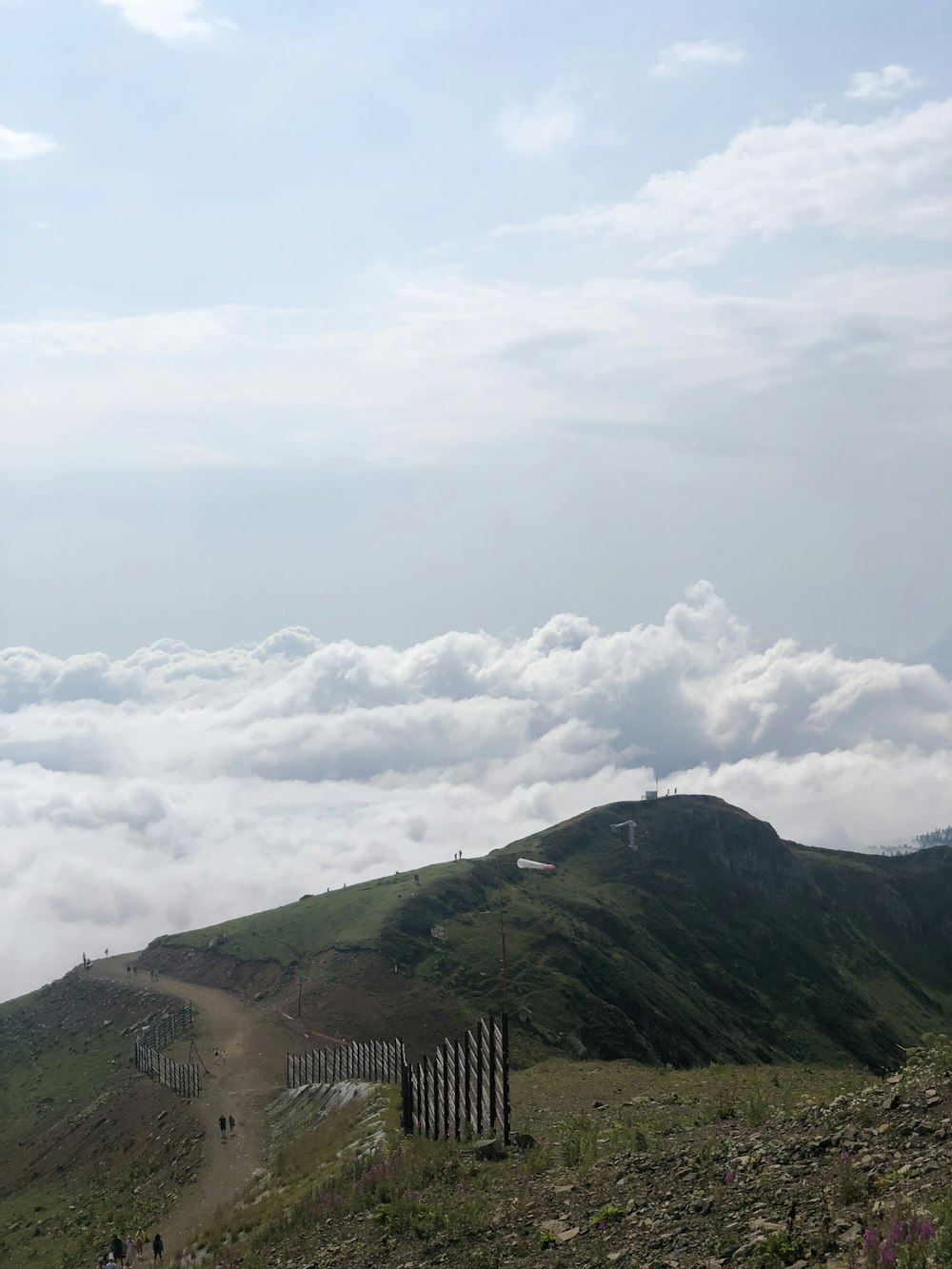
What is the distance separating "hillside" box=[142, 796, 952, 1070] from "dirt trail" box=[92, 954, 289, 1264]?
13.4 feet

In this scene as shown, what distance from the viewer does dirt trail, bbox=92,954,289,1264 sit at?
36.5m

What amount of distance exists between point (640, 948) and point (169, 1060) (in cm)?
7124

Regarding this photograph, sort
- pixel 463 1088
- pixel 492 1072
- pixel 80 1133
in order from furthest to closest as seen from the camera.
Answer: pixel 80 1133 < pixel 463 1088 < pixel 492 1072

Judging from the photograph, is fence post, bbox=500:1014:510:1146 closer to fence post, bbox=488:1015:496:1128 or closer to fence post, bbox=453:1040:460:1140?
fence post, bbox=488:1015:496:1128

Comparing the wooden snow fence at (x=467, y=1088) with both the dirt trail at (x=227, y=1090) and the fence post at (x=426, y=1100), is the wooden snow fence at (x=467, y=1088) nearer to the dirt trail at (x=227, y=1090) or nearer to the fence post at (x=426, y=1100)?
the fence post at (x=426, y=1100)

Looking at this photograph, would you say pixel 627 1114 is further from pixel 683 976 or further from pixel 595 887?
pixel 595 887

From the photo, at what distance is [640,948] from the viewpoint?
407ft

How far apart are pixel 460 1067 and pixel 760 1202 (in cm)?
1389

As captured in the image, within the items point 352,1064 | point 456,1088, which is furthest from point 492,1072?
point 352,1064

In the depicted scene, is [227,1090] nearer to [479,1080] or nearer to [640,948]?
[479,1080]

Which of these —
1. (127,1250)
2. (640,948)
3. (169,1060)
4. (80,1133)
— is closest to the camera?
(127,1250)

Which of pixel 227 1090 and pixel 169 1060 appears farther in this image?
pixel 169 1060

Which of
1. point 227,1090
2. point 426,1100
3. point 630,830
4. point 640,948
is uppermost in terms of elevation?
point 630,830

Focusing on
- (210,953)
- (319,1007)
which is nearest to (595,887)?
(210,953)
